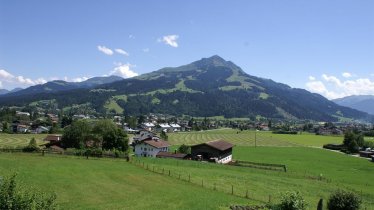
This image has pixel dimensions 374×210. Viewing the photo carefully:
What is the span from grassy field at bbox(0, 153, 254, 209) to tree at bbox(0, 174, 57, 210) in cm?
1075

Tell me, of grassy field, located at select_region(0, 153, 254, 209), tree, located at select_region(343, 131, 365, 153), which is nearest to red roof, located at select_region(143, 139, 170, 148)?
grassy field, located at select_region(0, 153, 254, 209)

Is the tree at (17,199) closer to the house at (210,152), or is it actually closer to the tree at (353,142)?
the house at (210,152)

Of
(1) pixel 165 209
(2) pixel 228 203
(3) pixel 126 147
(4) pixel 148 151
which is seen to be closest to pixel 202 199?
(2) pixel 228 203

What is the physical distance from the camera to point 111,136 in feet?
303

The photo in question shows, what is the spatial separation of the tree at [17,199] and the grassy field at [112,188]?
35.3 feet

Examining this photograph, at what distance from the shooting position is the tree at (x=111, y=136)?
9250 cm

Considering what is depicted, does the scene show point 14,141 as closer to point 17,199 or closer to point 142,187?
point 142,187

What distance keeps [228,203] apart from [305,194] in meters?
16.9

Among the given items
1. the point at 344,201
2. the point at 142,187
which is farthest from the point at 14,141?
the point at 344,201

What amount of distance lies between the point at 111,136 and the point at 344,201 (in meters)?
68.5

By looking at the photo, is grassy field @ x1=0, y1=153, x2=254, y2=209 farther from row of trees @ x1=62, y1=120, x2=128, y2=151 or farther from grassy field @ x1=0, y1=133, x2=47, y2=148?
grassy field @ x1=0, y1=133, x2=47, y2=148

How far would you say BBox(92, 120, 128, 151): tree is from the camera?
92500 millimetres

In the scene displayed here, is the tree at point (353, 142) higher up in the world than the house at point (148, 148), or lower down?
higher up

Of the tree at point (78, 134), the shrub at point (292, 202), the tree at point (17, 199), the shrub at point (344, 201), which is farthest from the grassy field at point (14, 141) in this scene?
the tree at point (17, 199)
